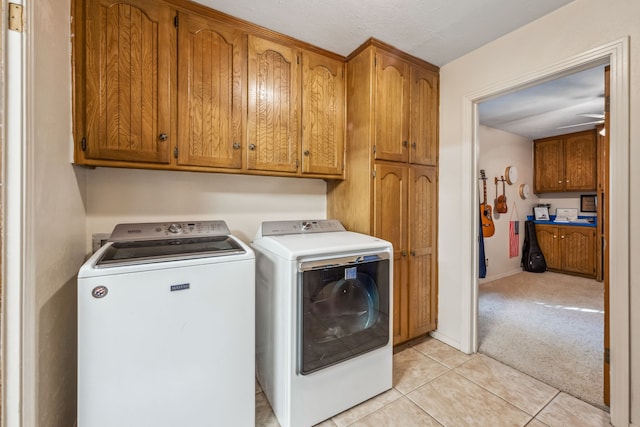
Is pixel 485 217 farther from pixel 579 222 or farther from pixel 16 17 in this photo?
pixel 16 17

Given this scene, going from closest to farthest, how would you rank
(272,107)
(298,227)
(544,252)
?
1. (272,107)
2. (298,227)
3. (544,252)

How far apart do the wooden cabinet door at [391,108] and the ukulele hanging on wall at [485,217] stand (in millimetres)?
2612

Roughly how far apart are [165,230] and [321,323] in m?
1.08

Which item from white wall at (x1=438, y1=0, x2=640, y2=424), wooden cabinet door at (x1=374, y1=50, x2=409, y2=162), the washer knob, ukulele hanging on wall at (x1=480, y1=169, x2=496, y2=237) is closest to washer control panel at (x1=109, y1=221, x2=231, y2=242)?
the washer knob

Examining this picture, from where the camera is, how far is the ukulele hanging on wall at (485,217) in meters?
3.95

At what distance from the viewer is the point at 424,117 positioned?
223cm

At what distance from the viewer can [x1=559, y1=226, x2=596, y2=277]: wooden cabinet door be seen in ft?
13.7

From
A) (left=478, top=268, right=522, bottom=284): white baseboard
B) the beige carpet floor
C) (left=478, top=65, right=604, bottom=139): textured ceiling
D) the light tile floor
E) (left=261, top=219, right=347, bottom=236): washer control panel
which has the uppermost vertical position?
(left=478, top=65, right=604, bottom=139): textured ceiling

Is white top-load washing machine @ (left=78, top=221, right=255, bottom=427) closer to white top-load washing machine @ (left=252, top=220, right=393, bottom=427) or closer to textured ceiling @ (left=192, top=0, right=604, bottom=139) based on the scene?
white top-load washing machine @ (left=252, top=220, right=393, bottom=427)

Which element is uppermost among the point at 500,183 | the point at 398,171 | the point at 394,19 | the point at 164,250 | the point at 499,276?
the point at 394,19

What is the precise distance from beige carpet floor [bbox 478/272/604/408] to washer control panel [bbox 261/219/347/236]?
1.61m

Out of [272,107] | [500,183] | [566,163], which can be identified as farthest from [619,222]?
[566,163]

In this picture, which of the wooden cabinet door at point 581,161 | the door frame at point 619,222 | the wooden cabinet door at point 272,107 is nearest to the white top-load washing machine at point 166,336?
the wooden cabinet door at point 272,107

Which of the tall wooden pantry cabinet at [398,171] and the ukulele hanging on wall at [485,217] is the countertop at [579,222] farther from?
the tall wooden pantry cabinet at [398,171]
